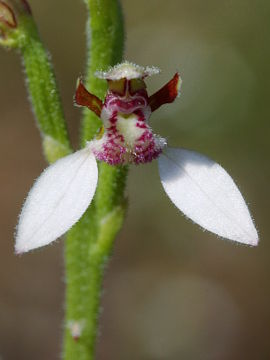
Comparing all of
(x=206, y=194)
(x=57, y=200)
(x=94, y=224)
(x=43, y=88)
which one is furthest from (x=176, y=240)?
(x=57, y=200)

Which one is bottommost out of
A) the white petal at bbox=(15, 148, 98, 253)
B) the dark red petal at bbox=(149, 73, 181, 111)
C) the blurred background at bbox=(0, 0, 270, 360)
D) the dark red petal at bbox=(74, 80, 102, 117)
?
the white petal at bbox=(15, 148, 98, 253)

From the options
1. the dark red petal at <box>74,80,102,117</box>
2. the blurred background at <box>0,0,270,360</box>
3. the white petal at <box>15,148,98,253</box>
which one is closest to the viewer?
the white petal at <box>15,148,98,253</box>

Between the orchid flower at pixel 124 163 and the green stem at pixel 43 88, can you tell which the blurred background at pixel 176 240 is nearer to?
the green stem at pixel 43 88

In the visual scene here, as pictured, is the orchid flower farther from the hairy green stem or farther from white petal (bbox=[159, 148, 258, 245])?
the hairy green stem

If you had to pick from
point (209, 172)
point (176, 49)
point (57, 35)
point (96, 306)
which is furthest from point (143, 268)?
point (209, 172)

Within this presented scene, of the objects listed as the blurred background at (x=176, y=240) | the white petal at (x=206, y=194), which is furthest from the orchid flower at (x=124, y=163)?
the blurred background at (x=176, y=240)

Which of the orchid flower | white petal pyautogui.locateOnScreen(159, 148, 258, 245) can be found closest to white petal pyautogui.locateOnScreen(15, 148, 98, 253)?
the orchid flower
